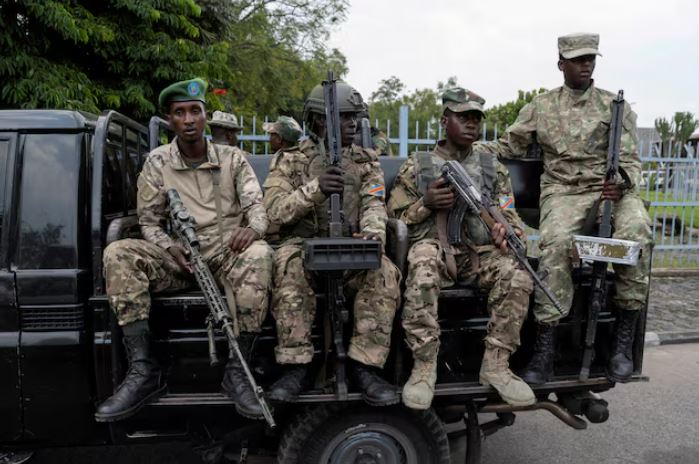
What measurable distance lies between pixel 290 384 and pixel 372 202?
3.55 feet

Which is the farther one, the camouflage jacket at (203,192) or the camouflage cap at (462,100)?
the camouflage cap at (462,100)

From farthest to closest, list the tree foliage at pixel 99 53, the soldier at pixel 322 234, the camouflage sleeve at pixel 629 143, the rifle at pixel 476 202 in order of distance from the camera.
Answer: the tree foliage at pixel 99 53 < the camouflage sleeve at pixel 629 143 < the rifle at pixel 476 202 < the soldier at pixel 322 234

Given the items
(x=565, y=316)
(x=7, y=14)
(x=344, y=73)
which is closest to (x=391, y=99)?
(x=344, y=73)

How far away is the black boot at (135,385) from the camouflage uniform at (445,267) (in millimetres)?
1150

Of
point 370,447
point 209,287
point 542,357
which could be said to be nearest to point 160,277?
point 209,287

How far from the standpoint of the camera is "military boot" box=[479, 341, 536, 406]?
2631 mm

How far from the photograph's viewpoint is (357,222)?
10.1 feet

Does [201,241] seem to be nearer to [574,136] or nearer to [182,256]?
[182,256]

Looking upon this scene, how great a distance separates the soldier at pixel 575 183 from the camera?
2.84 meters

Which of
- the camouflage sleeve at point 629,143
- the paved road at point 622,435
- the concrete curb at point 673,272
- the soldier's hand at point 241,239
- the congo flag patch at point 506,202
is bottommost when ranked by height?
the paved road at point 622,435

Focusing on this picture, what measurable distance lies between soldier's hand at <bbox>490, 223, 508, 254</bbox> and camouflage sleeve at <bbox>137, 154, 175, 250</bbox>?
167cm

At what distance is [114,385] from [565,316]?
7.16 ft

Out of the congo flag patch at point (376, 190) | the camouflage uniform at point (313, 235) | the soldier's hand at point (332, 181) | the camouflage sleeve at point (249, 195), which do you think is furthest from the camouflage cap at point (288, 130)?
the soldier's hand at point (332, 181)

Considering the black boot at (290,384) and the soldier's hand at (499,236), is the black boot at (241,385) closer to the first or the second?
the black boot at (290,384)
